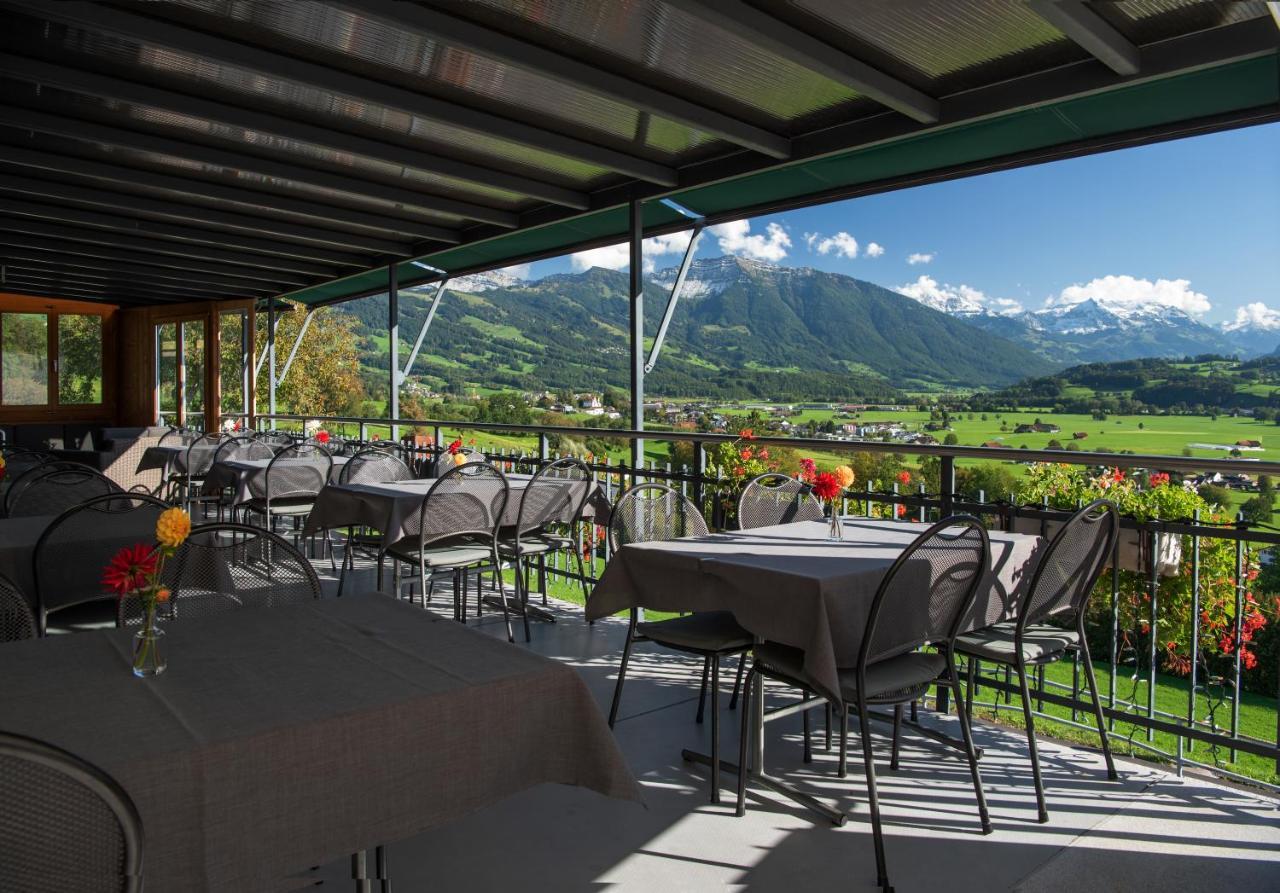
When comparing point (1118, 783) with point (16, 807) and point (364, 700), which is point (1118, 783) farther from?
point (16, 807)

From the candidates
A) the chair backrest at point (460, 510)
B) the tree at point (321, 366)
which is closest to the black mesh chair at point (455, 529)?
the chair backrest at point (460, 510)

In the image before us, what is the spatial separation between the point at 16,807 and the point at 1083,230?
61.2m

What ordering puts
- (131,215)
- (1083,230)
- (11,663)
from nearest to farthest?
1. (11,663)
2. (131,215)
3. (1083,230)

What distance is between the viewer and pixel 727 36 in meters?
3.82

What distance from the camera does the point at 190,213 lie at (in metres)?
7.23

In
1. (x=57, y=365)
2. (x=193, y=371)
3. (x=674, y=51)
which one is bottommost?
(x=193, y=371)

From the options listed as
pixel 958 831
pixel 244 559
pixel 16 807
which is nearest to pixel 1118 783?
pixel 958 831

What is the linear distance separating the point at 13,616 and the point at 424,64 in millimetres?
3188

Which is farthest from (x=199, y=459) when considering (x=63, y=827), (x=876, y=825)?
(x=63, y=827)

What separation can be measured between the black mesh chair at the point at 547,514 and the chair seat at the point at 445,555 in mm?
164

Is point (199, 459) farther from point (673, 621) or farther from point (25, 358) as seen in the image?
point (25, 358)

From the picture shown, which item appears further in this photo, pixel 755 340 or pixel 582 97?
pixel 755 340

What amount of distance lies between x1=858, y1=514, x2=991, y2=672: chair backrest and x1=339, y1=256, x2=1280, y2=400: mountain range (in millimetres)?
27324

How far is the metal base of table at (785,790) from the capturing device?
2623 mm
